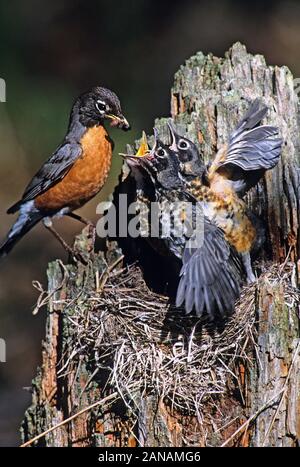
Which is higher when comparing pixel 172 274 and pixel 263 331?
pixel 172 274

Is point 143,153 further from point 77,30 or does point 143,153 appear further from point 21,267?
point 77,30

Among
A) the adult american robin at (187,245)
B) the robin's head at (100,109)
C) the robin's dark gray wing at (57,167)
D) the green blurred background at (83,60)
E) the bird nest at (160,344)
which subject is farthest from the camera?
the green blurred background at (83,60)

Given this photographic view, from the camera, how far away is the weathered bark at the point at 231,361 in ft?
15.6

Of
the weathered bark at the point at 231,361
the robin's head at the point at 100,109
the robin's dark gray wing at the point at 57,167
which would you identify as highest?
the robin's head at the point at 100,109

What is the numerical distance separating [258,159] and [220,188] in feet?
0.99

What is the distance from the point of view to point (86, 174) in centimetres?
621

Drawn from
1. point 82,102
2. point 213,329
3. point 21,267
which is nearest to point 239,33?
point 21,267

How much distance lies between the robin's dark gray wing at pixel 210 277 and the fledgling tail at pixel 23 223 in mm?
1480

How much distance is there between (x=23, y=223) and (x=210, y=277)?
182 cm

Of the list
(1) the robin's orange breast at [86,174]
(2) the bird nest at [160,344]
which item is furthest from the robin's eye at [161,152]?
(1) the robin's orange breast at [86,174]

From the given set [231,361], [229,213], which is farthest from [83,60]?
[231,361]

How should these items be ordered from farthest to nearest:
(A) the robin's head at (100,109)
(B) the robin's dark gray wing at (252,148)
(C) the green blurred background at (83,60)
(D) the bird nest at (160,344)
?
(C) the green blurred background at (83,60)
(A) the robin's head at (100,109)
(B) the robin's dark gray wing at (252,148)
(D) the bird nest at (160,344)

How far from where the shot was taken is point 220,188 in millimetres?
5496

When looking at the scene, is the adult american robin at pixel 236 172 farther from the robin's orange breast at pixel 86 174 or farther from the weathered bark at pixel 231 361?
the robin's orange breast at pixel 86 174
